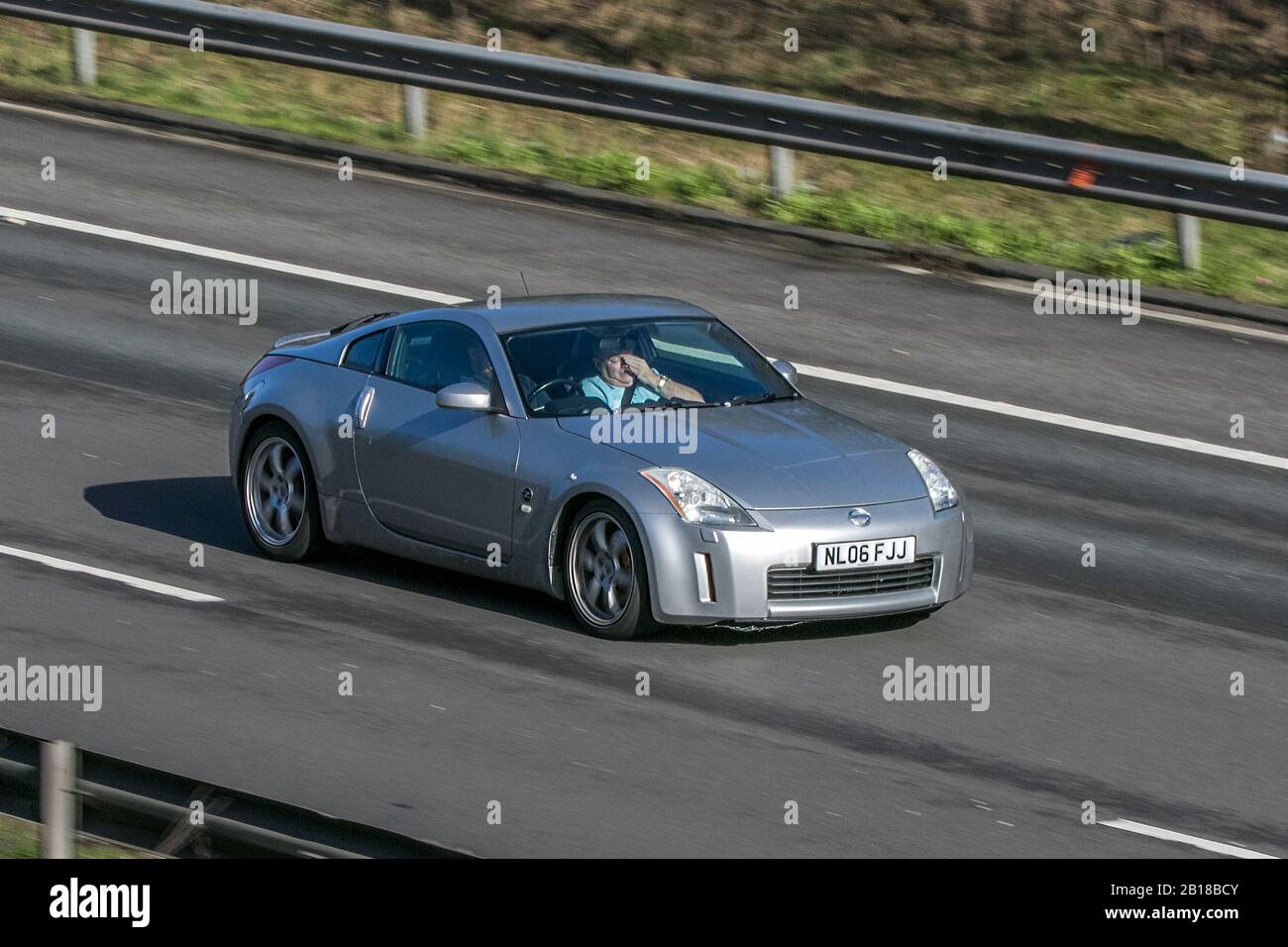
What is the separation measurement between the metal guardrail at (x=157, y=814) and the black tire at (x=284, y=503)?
4508 mm

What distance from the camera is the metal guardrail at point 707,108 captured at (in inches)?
710

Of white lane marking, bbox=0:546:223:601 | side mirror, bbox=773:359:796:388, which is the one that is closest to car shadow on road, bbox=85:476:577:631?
white lane marking, bbox=0:546:223:601

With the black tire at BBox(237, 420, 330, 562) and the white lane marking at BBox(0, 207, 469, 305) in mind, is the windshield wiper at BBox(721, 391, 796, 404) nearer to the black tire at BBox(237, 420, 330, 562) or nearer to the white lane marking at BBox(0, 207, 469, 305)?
the black tire at BBox(237, 420, 330, 562)

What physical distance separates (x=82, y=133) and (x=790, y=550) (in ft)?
42.2

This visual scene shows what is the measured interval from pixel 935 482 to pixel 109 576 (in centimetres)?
419

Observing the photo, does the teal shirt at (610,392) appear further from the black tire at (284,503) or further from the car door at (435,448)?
the black tire at (284,503)

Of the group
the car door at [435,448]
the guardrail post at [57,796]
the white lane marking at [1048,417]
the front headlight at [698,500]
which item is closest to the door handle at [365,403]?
the car door at [435,448]

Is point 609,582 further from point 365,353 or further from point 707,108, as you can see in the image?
point 707,108

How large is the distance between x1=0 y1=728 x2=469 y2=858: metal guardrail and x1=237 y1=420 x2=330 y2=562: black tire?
4508 millimetres

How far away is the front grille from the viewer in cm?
1018

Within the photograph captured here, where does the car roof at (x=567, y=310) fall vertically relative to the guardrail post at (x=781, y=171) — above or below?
below

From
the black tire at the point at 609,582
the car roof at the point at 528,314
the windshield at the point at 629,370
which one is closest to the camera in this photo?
the black tire at the point at 609,582

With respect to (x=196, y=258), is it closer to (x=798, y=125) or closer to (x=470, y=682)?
(x=798, y=125)
